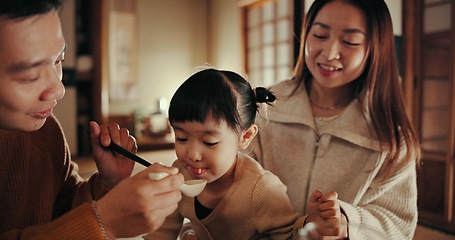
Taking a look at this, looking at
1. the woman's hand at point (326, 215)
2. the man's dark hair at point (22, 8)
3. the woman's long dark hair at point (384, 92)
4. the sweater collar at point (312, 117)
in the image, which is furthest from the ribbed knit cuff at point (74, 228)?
the woman's long dark hair at point (384, 92)

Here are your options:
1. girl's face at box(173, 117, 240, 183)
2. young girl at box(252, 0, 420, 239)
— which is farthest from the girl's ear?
young girl at box(252, 0, 420, 239)

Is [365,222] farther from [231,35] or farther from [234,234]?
[231,35]

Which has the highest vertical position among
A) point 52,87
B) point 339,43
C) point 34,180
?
point 339,43

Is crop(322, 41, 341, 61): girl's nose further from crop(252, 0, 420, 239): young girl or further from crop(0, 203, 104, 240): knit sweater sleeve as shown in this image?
crop(0, 203, 104, 240): knit sweater sleeve

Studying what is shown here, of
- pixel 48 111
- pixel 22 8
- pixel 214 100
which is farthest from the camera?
pixel 214 100

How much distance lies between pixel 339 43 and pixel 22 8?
0.92 meters

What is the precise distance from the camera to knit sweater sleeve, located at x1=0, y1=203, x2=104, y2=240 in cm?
68

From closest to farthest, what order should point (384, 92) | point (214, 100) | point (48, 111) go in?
1. point (48, 111)
2. point (214, 100)
3. point (384, 92)

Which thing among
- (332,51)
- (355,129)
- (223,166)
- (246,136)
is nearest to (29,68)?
(223,166)

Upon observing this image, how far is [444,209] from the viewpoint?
9.35ft

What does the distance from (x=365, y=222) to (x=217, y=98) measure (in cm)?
55

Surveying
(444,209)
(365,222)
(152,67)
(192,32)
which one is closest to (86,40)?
(152,67)

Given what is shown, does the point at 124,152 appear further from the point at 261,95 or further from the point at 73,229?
the point at 261,95

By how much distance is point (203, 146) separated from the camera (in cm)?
104
